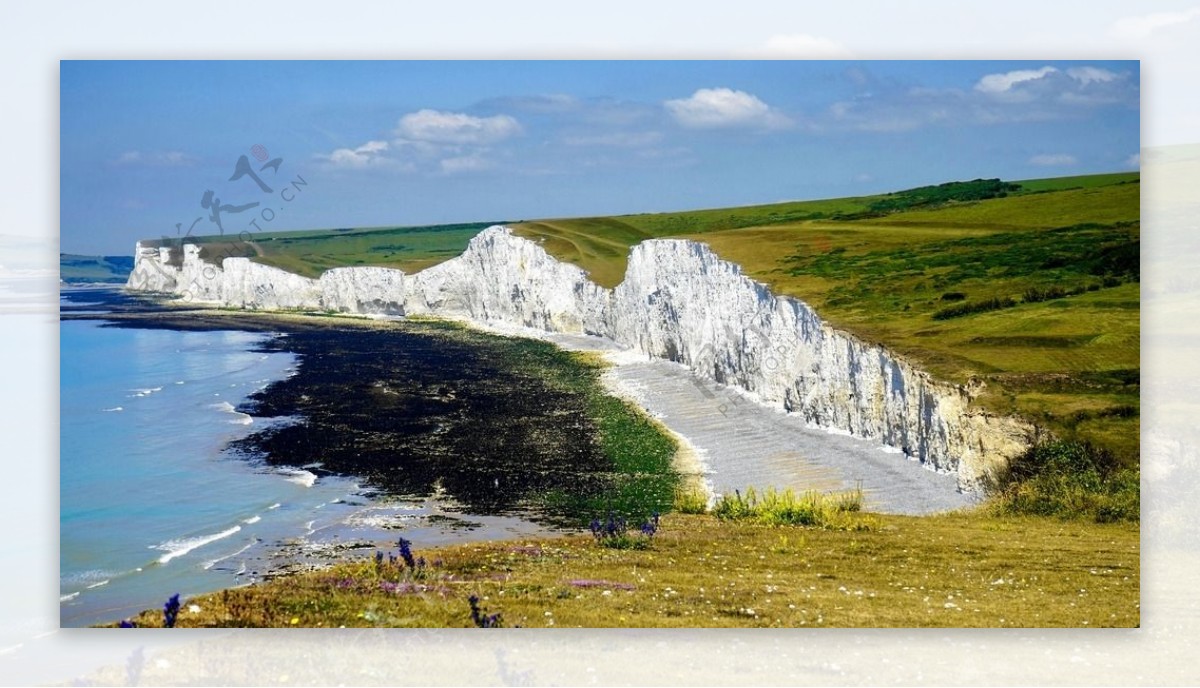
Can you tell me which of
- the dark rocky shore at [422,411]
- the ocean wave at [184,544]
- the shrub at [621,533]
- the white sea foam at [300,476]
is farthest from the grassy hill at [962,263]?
the shrub at [621,533]

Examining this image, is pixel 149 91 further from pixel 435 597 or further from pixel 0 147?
pixel 435 597

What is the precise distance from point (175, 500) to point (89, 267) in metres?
Answer: 2.13

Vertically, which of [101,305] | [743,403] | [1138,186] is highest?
[1138,186]

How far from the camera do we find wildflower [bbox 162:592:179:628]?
298 inches

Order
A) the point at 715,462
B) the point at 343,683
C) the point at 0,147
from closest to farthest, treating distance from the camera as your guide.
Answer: the point at 343,683, the point at 0,147, the point at 715,462

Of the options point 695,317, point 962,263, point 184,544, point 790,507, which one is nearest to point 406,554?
point 184,544

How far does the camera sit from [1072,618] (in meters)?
7.79

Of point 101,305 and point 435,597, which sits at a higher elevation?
point 101,305

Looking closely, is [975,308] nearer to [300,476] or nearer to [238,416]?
[300,476]

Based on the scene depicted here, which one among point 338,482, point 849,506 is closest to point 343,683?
point 338,482

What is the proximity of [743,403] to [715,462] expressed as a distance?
76 cm

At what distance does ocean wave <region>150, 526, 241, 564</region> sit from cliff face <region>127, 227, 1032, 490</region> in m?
2.30

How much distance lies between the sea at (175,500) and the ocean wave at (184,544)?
0.04 feet

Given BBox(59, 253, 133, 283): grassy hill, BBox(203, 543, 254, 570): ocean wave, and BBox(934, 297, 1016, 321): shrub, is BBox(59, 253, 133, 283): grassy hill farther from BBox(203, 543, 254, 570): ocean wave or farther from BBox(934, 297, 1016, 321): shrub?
BBox(934, 297, 1016, 321): shrub
